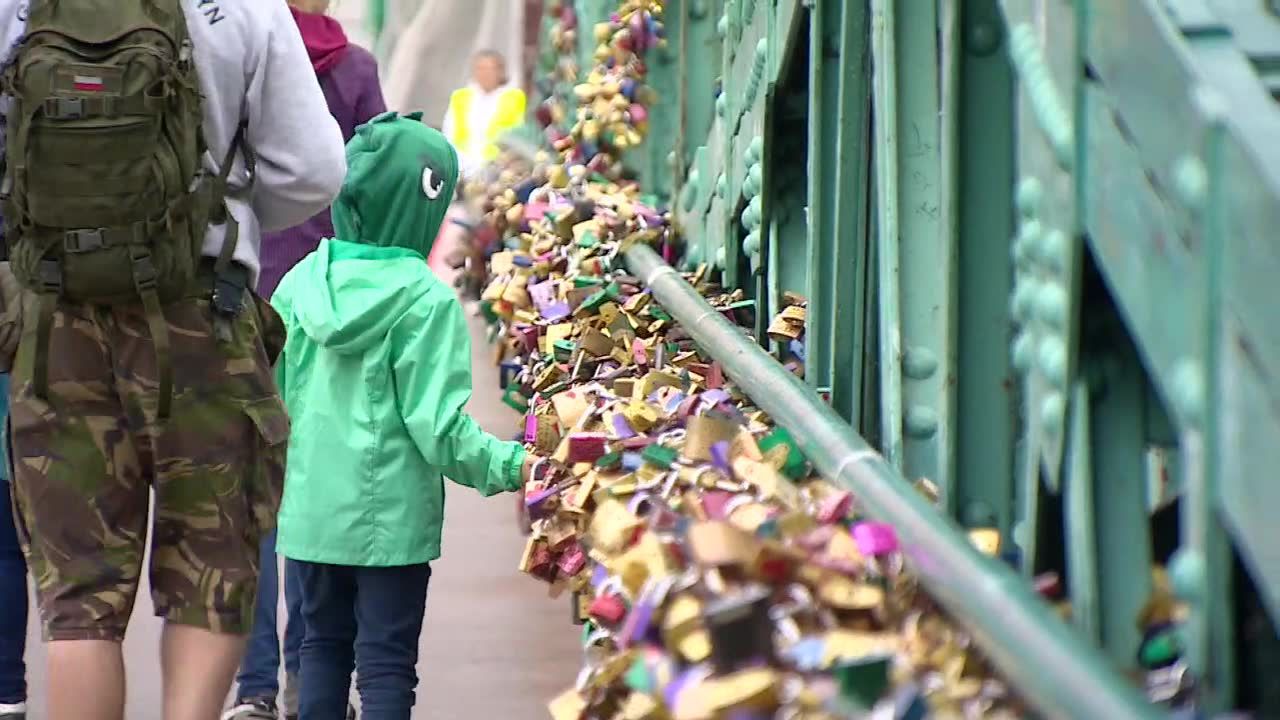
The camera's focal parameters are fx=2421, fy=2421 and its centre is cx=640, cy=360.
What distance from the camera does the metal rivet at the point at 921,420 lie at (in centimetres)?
345

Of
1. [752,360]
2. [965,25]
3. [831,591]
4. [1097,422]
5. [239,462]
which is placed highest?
[965,25]

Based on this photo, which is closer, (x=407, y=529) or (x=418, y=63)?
(x=407, y=529)

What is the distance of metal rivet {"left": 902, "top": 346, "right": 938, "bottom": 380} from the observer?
3.48 metres

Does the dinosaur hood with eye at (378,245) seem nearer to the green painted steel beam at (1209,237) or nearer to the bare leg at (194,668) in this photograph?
the bare leg at (194,668)

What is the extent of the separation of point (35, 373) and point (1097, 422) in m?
1.95

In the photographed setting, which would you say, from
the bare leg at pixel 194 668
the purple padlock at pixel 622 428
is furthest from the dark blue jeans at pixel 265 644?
the purple padlock at pixel 622 428

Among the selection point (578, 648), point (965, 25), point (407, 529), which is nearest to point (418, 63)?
point (578, 648)

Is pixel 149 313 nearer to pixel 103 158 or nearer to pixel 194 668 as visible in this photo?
pixel 103 158

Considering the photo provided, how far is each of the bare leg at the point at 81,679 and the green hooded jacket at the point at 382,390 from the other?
Answer: 66 cm

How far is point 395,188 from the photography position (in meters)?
4.71

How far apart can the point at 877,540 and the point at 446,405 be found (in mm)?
1859

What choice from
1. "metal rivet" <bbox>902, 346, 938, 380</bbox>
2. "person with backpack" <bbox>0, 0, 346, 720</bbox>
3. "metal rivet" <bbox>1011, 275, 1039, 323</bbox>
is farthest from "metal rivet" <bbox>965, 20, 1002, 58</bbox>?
"person with backpack" <bbox>0, 0, 346, 720</bbox>

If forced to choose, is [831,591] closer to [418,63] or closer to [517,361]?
[517,361]

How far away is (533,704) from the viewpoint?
5738 mm
